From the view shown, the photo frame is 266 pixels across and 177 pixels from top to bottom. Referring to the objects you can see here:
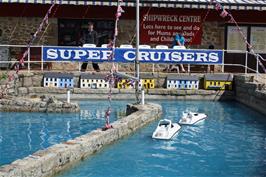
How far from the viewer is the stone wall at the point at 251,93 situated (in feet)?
52.6

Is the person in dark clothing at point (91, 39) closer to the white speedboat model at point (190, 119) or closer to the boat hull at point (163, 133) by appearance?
the white speedboat model at point (190, 119)

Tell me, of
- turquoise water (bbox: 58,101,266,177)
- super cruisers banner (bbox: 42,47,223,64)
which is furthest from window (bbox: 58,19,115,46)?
turquoise water (bbox: 58,101,266,177)

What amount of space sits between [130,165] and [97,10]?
1424cm

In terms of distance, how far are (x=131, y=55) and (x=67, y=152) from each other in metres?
10.9

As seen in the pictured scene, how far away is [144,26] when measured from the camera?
2319cm

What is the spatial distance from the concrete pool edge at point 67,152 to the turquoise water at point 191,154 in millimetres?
154

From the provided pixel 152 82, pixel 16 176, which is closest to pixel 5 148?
pixel 16 176

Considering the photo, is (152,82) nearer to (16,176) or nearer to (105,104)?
(105,104)

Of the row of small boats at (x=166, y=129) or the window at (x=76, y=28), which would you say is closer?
the row of small boats at (x=166, y=129)

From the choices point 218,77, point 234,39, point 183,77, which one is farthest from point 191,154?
point 234,39

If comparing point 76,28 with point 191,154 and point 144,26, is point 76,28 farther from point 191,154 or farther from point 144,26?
point 191,154

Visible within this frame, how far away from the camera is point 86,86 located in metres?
19.0

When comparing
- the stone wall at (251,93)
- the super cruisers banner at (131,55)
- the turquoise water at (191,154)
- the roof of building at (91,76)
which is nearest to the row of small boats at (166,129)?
the turquoise water at (191,154)

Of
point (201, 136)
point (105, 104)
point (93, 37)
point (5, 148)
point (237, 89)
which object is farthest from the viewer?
point (93, 37)
